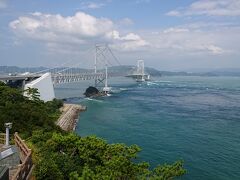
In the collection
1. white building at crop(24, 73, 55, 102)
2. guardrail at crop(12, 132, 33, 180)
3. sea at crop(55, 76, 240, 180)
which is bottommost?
sea at crop(55, 76, 240, 180)

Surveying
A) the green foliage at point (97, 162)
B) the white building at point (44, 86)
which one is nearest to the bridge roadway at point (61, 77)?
the white building at point (44, 86)

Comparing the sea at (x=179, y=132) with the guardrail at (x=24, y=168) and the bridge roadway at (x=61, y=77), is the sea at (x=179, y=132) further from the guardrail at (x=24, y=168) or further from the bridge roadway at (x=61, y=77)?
the guardrail at (x=24, y=168)

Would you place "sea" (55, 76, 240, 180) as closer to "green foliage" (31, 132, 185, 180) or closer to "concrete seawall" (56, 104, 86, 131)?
"concrete seawall" (56, 104, 86, 131)

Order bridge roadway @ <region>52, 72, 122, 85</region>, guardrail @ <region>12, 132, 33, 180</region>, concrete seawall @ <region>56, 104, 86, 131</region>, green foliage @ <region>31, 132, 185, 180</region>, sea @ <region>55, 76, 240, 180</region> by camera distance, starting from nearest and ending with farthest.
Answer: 1. guardrail @ <region>12, 132, 33, 180</region>
2. green foliage @ <region>31, 132, 185, 180</region>
3. sea @ <region>55, 76, 240, 180</region>
4. concrete seawall @ <region>56, 104, 86, 131</region>
5. bridge roadway @ <region>52, 72, 122, 85</region>

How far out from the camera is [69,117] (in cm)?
2583

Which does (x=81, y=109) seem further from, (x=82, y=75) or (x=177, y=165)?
(x=177, y=165)

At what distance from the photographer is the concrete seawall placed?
22.7m

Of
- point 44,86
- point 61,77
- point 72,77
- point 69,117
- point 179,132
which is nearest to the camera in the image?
point 179,132

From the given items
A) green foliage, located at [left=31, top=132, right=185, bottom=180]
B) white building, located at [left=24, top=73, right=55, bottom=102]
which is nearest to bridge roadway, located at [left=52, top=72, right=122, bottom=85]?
white building, located at [left=24, top=73, right=55, bottom=102]

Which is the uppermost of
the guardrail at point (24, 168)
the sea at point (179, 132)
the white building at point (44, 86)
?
the guardrail at point (24, 168)

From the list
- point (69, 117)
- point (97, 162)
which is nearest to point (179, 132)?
point (69, 117)

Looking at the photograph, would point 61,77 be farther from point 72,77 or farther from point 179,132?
point 179,132

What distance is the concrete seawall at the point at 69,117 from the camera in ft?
74.4

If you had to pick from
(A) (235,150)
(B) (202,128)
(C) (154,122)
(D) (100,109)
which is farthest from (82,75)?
(A) (235,150)
